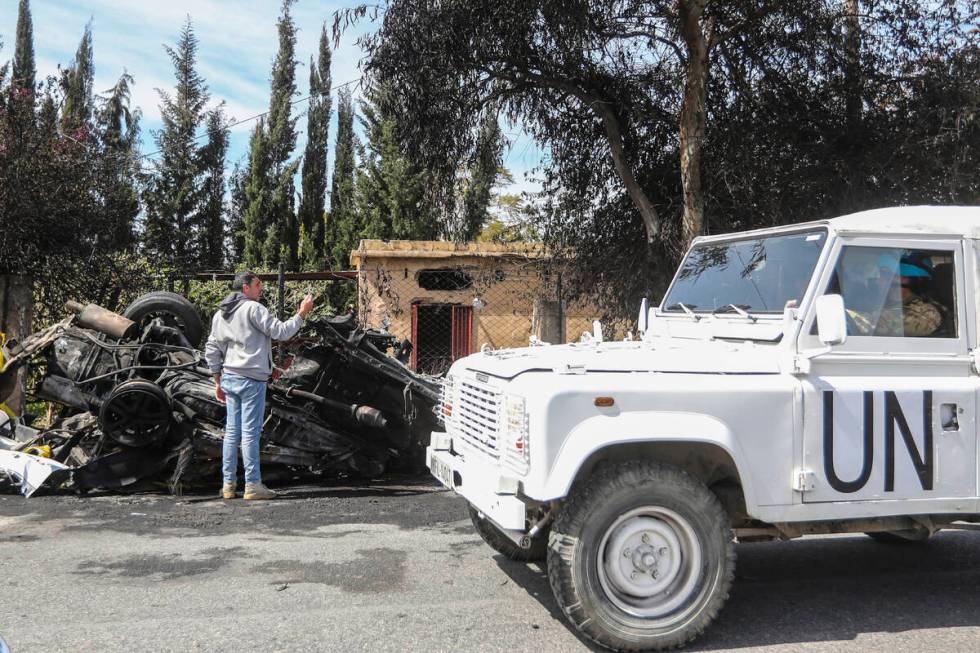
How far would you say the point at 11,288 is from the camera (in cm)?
969

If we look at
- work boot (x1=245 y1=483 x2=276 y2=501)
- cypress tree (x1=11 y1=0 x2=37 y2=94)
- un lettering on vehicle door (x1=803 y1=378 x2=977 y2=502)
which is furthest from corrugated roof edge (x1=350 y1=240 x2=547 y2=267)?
cypress tree (x1=11 y1=0 x2=37 y2=94)

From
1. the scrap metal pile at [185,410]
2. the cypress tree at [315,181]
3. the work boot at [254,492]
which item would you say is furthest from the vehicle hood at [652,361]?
the cypress tree at [315,181]

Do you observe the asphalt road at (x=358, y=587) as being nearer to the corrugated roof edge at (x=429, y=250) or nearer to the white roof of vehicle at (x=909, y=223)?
the white roof of vehicle at (x=909, y=223)

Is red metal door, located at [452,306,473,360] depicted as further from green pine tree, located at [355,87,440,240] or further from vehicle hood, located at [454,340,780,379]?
green pine tree, located at [355,87,440,240]

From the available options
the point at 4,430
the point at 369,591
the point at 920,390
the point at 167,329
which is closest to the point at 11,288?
the point at 4,430

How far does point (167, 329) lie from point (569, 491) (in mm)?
5414

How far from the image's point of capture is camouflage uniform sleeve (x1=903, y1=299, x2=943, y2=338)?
14.1 ft

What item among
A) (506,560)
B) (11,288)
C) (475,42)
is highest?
(475,42)

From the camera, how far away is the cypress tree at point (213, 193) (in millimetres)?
30031

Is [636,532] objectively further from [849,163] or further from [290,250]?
[290,250]

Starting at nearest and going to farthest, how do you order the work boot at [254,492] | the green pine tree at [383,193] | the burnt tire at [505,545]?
1. the burnt tire at [505,545]
2. the work boot at [254,492]
3. the green pine tree at [383,193]

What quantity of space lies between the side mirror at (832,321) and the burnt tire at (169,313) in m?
6.56

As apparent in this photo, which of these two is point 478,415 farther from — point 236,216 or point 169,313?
point 236,216

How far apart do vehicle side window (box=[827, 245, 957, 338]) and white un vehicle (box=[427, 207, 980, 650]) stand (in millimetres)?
10
